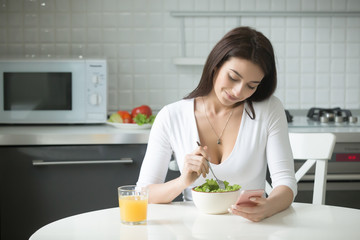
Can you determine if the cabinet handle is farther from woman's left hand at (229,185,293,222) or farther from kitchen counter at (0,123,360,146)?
woman's left hand at (229,185,293,222)

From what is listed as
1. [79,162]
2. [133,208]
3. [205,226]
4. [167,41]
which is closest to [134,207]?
[133,208]

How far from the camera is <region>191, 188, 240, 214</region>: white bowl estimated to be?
4.37ft

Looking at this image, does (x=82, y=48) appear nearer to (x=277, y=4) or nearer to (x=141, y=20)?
(x=141, y=20)

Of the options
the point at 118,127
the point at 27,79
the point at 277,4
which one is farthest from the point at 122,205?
the point at 277,4

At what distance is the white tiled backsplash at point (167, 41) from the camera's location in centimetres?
306

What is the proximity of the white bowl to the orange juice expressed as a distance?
151mm

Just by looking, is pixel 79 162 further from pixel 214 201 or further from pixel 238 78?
pixel 214 201

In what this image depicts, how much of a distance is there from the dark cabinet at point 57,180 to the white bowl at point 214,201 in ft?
3.78

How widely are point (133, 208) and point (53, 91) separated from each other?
1.67m

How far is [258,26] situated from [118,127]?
1.03 meters

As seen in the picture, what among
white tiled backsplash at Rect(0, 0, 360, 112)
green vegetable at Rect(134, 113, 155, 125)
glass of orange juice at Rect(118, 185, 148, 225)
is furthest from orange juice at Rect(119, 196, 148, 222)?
white tiled backsplash at Rect(0, 0, 360, 112)

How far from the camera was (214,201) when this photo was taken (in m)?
1.33

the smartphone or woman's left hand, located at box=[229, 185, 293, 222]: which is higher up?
the smartphone

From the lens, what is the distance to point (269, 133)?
1.79 metres
